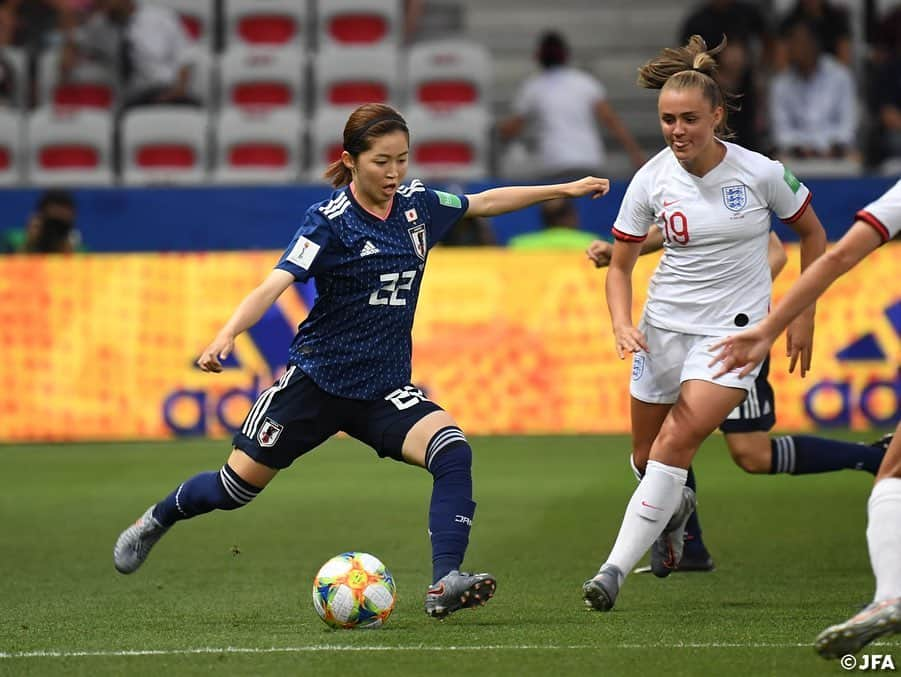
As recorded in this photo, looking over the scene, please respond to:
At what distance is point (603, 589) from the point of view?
614 centimetres

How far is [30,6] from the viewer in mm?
18172

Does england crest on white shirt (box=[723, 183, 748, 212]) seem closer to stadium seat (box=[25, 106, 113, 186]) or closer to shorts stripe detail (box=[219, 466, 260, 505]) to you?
shorts stripe detail (box=[219, 466, 260, 505])

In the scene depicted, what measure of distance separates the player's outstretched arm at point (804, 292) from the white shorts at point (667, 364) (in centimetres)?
121

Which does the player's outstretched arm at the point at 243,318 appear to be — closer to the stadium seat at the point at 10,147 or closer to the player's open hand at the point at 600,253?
the player's open hand at the point at 600,253

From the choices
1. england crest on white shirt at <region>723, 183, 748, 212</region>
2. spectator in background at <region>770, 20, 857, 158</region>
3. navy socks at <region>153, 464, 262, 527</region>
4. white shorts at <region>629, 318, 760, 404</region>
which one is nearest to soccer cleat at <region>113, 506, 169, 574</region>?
navy socks at <region>153, 464, 262, 527</region>

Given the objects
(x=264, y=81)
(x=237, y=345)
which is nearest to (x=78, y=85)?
(x=264, y=81)

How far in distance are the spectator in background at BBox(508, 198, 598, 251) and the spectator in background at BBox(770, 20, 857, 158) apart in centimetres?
300

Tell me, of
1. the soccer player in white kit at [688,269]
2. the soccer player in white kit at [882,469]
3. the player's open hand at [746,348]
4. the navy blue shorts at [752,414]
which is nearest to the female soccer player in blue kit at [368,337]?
the soccer player in white kit at [688,269]

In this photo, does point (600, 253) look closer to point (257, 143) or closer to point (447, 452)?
point (447, 452)

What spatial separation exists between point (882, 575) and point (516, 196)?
2.53 meters

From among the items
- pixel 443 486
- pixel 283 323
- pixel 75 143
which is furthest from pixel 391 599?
pixel 75 143

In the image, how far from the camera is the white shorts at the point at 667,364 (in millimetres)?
6355

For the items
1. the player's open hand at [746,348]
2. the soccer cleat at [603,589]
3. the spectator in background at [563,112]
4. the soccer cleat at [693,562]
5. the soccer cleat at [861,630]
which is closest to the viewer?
the soccer cleat at [861,630]

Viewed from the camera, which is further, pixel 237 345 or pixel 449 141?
pixel 449 141
